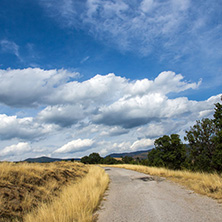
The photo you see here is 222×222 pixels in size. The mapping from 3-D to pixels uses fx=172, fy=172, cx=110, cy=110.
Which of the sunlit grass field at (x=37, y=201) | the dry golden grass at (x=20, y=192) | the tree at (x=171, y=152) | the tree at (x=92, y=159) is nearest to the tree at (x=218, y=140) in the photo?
the sunlit grass field at (x=37, y=201)

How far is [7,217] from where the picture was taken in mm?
6004

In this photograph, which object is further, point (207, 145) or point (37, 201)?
point (207, 145)

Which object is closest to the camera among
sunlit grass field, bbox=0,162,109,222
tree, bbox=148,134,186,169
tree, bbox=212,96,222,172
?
sunlit grass field, bbox=0,162,109,222

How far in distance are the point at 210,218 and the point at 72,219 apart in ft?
13.2

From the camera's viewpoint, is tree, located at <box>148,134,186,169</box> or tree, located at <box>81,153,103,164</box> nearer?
tree, located at <box>148,134,186,169</box>

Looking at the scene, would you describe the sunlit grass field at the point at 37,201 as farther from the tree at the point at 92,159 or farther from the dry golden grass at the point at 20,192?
the tree at the point at 92,159

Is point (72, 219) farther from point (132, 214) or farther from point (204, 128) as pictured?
point (204, 128)

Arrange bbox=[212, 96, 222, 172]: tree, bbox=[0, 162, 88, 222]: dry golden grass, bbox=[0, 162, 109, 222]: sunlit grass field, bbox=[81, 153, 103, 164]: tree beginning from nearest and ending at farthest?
bbox=[0, 162, 109, 222]: sunlit grass field, bbox=[0, 162, 88, 222]: dry golden grass, bbox=[212, 96, 222, 172]: tree, bbox=[81, 153, 103, 164]: tree

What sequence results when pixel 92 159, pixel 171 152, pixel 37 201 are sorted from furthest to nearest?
pixel 92 159 → pixel 171 152 → pixel 37 201

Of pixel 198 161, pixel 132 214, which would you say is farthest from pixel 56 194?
pixel 198 161

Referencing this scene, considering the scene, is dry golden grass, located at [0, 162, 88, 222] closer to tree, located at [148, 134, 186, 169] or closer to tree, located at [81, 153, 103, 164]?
tree, located at [148, 134, 186, 169]

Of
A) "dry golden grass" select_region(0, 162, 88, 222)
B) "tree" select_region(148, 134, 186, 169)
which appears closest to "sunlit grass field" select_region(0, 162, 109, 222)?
"dry golden grass" select_region(0, 162, 88, 222)

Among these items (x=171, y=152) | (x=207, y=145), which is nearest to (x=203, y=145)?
(x=207, y=145)

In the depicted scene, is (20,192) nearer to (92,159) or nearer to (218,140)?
(218,140)
